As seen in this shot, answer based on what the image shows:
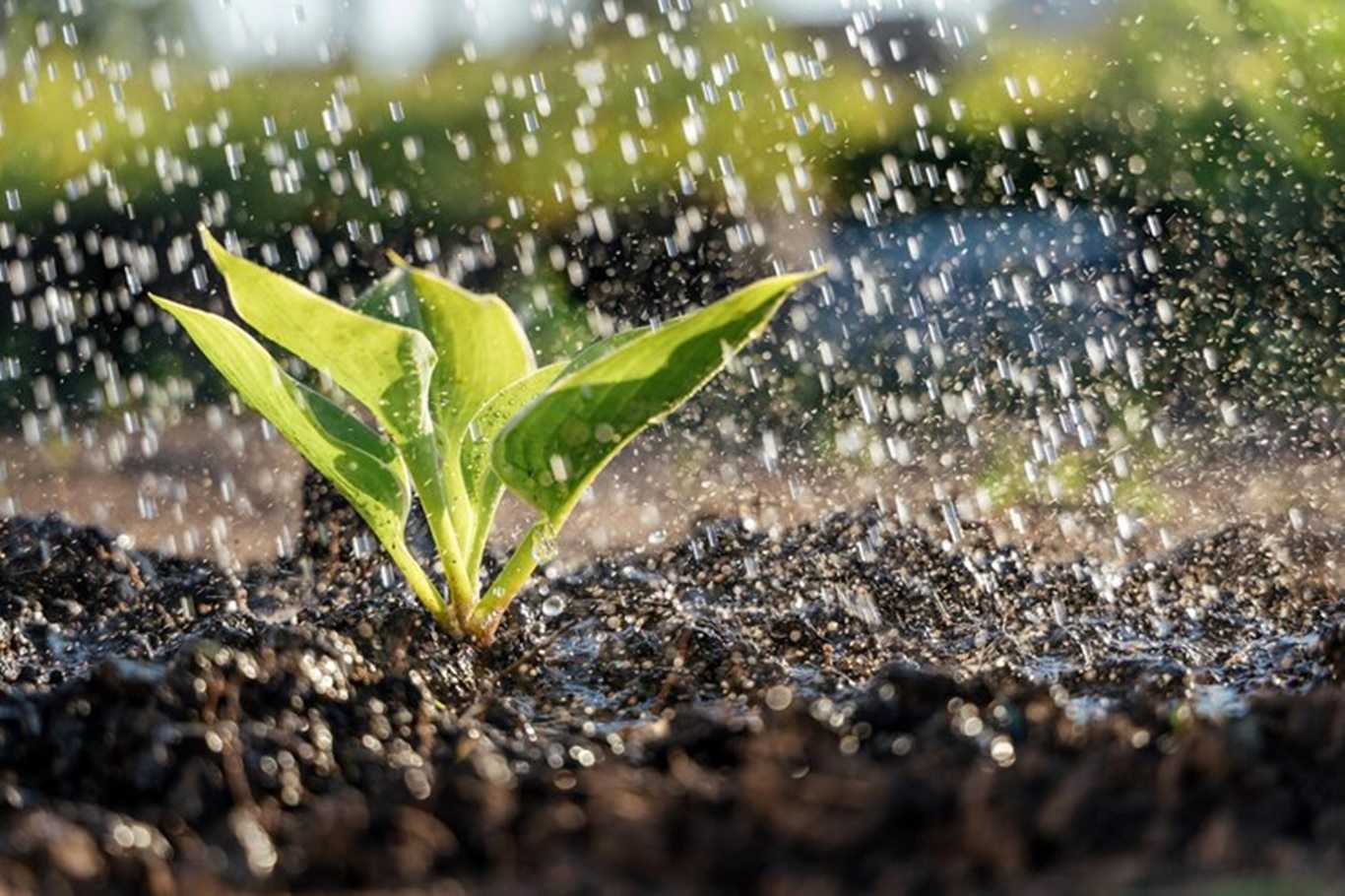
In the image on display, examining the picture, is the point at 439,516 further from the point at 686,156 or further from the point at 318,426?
the point at 686,156

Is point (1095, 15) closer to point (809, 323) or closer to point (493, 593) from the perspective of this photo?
point (809, 323)

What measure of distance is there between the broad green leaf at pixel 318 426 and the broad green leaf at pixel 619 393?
0.20m

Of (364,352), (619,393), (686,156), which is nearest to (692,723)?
(619,393)

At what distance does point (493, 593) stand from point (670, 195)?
526 cm

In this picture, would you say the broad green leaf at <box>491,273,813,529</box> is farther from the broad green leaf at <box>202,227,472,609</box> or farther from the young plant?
the broad green leaf at <box>202,227,472,609</box>

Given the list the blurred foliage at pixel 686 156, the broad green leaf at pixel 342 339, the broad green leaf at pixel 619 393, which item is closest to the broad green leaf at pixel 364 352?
the broad green leaf at pixel 342 339

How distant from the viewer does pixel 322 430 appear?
1.88 m

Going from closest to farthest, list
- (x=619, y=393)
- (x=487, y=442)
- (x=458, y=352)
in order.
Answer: (x=619, y=393) < (x=458, y=352) < (x=487, y=442)

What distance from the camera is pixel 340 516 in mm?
2945

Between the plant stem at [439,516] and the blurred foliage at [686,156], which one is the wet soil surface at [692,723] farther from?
the blurred foliage at [686,156]

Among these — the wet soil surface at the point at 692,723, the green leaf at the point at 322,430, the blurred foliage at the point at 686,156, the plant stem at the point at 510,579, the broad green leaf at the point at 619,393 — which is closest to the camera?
the wet soil surface at the point at 692,723

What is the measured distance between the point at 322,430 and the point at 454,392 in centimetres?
16

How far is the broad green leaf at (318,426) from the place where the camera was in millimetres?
1803

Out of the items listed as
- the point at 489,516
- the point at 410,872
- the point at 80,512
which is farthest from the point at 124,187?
the point at 410,872
